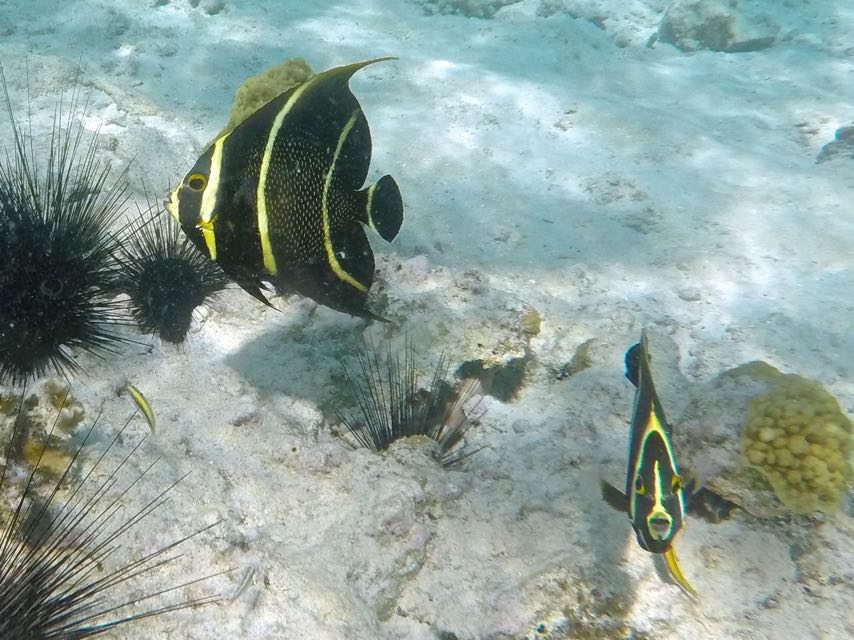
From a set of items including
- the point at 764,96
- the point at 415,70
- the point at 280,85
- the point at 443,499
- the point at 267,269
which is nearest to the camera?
the point at 267,269

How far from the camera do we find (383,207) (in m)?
1.83

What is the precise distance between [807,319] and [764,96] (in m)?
6.40

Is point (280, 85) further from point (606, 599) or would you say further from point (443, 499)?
point (606, 599)

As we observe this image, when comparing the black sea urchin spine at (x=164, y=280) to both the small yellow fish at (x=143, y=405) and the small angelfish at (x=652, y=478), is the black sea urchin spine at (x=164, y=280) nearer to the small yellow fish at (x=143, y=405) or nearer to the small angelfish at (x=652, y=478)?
the small yellow fish at (x=143, y=405)

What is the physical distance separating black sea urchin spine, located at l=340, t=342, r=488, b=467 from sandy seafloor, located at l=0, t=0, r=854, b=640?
0.47 ft

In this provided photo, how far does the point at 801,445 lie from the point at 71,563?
3.09 m

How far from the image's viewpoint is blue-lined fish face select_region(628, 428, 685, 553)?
1871 mm

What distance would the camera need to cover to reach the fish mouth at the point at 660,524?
1.87 meters

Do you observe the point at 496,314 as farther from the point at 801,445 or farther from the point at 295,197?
the point at 295,197

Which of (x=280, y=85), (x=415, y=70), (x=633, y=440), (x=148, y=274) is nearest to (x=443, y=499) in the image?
(x=633, y=440)

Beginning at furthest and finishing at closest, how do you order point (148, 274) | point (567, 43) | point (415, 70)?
point (567, 43)
point (415, 70)
point (148, 274)

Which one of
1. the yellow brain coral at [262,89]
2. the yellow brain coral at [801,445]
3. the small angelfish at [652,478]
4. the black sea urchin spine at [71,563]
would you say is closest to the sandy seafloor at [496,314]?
the black sea urchin spine at [71,563]

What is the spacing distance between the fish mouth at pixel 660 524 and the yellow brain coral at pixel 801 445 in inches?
40.5

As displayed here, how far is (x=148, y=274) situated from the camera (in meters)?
3.23
